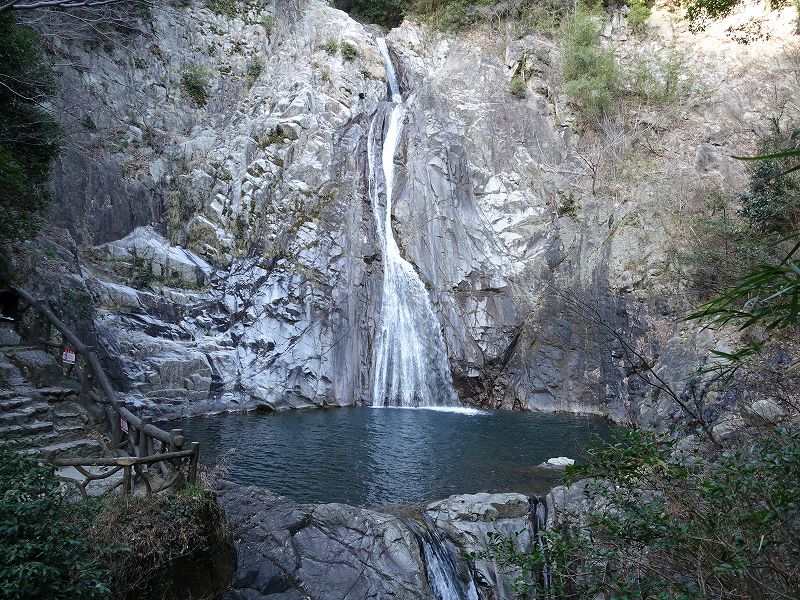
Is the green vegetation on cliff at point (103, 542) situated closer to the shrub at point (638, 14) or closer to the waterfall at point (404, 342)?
the waterfall at point (404, 342)

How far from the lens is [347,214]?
20.1m

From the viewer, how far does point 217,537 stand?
5.61 m

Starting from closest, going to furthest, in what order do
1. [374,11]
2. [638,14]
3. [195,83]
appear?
[195,83], [638,14], [374,11]

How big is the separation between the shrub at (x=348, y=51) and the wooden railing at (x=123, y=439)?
1897 cm

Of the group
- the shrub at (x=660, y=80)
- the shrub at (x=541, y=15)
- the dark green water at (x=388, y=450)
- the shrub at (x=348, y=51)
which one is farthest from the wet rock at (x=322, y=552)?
the shrub at (x=541, y=15)

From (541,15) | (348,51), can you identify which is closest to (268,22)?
(348,51)

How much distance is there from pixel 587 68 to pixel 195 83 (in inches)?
709

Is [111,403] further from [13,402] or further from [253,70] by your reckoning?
[253,70]

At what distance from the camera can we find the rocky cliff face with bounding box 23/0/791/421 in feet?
52.2

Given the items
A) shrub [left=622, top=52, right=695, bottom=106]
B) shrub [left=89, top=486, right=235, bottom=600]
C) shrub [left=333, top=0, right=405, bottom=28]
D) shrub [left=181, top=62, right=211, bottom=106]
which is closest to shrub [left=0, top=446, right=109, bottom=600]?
shrub [left=89, top=486, right=235, bottom=600]

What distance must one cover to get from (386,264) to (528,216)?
6.38 meters

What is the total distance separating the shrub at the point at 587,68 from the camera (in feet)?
69.4

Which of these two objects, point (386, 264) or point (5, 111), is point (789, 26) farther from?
point (5, 111)

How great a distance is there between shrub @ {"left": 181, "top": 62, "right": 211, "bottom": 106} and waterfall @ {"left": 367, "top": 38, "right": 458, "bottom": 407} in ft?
30.1
